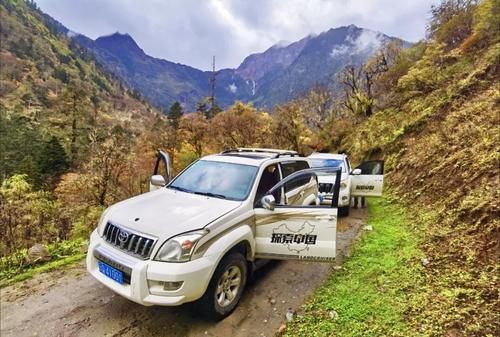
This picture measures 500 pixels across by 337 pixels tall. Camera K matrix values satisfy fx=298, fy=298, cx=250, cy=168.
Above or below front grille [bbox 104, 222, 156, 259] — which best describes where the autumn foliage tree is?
above

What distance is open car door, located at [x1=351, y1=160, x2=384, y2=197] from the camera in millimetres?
7973

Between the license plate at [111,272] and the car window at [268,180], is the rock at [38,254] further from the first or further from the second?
the car window at [268,180]

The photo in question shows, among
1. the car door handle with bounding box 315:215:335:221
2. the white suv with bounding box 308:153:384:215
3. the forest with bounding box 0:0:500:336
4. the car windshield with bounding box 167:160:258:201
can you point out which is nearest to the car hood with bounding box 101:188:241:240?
the car windshield with bounding box 167:160:258:201

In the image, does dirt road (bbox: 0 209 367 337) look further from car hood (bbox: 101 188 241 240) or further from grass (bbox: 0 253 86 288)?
car hood (bbox: 101 188 241 240)

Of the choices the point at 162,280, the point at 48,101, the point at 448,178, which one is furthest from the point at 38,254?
the point at 48,101

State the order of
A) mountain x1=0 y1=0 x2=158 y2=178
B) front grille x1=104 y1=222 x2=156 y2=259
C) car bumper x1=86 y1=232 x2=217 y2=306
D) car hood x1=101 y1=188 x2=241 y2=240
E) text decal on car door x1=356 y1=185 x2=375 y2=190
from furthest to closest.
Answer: mountain x1=0 y1=0 x2=158 y2=178, text decal on car door x1=356 y1=185 x2=375 y2=190, car hood x1=101 y1=188 x2=241 y2=240, front grille x1=104 y1=222 x2=156 y2=259, car bumper x1=86 y1=232 x2=217 y2=306

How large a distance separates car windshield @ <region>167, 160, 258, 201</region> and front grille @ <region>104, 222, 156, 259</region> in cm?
118

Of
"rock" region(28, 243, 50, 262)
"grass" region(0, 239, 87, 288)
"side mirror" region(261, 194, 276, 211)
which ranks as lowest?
"grass" region(0, 239, 87, 288)

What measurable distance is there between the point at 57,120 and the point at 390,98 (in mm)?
32149

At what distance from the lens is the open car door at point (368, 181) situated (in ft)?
26.2

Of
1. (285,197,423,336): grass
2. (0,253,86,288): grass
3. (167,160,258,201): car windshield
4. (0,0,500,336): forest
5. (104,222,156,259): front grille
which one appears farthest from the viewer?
(0,253,86,288): grass

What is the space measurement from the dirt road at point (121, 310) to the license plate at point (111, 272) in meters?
0.66

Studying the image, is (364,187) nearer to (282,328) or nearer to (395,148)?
(395,148)

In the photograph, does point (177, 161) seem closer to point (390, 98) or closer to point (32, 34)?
point (390, 98)
